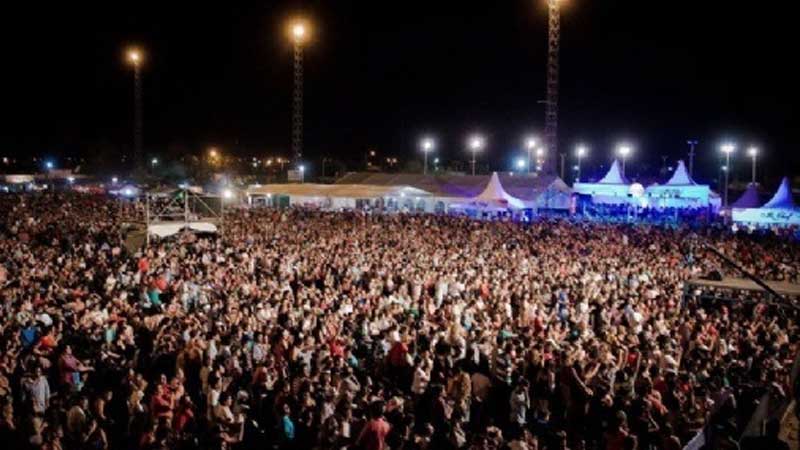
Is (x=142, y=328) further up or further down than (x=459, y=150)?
further down

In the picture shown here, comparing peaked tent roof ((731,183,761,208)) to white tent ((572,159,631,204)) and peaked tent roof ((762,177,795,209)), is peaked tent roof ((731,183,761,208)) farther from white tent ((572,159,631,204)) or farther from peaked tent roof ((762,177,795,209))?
white tent ((572,159,631,204))

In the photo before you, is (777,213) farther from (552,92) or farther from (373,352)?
(373,352)

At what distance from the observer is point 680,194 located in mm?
33656

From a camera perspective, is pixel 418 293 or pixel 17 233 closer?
pixel 418 293

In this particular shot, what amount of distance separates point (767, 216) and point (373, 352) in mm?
25348

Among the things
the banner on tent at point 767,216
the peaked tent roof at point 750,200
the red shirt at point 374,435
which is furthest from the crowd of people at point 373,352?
the peaked tent roof at point 750,200

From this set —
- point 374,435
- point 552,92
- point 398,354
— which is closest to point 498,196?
point 552,92

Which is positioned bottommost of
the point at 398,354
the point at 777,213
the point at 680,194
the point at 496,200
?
the point at 398,354

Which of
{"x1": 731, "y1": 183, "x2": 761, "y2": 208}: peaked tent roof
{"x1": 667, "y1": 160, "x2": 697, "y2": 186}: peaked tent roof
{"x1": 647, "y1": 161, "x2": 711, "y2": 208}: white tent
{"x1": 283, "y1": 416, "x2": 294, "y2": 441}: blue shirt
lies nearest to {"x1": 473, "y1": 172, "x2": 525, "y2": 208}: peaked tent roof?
{"x1": 647, "y1": 161, "x2": 711, "y2": 208}: white tent

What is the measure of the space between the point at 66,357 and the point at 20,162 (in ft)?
341

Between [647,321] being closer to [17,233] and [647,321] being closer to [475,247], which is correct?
[475,247]

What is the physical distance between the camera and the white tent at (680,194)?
1315 inches

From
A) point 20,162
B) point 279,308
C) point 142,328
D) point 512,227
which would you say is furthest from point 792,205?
point 20,162

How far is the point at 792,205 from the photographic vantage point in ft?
94.5
